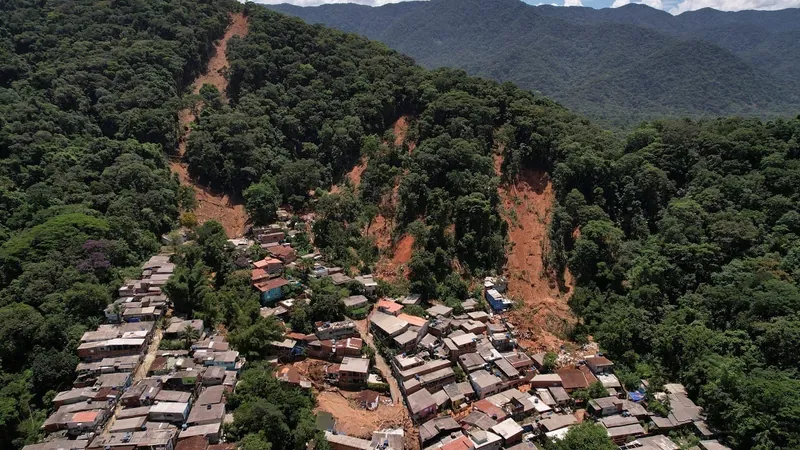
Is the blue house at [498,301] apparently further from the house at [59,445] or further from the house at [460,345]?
the house at [59,445]

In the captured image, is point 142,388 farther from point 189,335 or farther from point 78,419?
point 189,335

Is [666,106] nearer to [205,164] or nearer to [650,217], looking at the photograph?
[650,217]

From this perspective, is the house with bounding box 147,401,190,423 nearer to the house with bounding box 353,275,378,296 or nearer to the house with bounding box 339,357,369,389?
the house with bounding box 339,357,369,389

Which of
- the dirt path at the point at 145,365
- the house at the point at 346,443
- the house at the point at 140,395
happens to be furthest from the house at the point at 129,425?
the house at the point at 346,443

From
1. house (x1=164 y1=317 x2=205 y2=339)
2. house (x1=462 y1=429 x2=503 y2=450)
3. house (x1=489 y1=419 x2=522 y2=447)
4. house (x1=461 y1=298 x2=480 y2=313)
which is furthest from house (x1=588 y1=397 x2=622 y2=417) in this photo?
house (x1=164 y1=317 x2=205 y2=339)

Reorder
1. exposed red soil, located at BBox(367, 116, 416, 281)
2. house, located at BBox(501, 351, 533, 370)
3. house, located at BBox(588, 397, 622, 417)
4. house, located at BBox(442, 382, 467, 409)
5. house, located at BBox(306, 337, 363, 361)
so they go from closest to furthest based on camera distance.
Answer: house, located at BBox(588, 397, 622, 417) < house, located at BBox(442, 382, 467, 409) < house, located at BBox(306, 337, 363, 361) < house, located at BBox(501, 351, 533, 370) < exposed red soil, located at BBox(367, 116, 416, 281)

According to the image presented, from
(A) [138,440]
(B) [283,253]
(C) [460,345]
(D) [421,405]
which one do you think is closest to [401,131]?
(B) [283,253]
